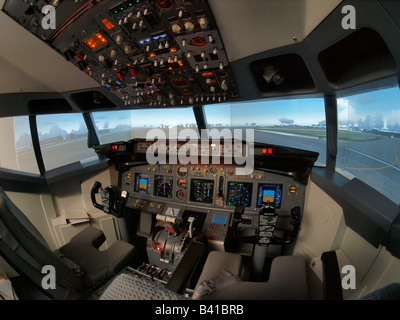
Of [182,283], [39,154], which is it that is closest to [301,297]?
[182,283]

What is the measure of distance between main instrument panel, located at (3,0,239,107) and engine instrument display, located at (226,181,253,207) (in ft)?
3.69

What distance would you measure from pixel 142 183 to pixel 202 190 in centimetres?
97

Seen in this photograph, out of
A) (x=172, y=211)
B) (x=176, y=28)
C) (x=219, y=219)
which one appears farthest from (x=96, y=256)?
(x=176, y=28)

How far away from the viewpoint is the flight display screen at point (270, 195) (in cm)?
198

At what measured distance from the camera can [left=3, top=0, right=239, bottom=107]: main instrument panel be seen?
1098 millimetres

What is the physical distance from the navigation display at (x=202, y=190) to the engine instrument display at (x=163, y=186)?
323 mm

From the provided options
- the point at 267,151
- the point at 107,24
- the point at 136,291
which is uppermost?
the point at 107,24

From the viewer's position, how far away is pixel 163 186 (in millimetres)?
2434

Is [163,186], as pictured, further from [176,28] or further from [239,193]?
[176,28]

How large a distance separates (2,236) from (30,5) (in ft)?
4.68

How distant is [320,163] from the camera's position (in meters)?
2.01

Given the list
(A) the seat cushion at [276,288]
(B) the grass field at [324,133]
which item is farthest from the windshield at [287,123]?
(A) the seat cushion at [276,288]
